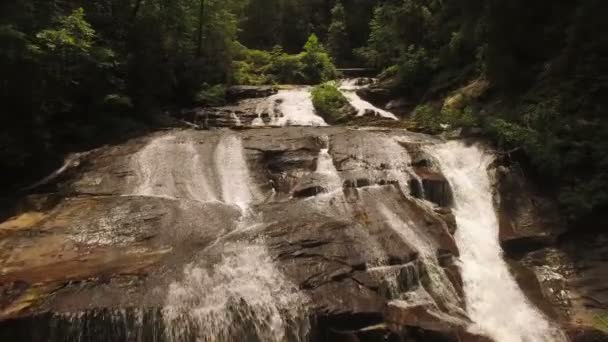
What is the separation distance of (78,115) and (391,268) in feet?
36.0

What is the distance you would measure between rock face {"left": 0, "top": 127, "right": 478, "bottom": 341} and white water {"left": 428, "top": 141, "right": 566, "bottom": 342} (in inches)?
17.5

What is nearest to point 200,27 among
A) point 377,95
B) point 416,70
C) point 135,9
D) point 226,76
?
point 226,76

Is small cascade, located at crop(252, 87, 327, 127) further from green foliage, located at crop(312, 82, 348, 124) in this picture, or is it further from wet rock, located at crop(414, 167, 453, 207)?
wet rock, located at crop(414, 167, 453, 207)

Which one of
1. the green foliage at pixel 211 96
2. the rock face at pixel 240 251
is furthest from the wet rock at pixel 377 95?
the rock face at pixel 240 251

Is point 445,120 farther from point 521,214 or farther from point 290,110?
point 290,110

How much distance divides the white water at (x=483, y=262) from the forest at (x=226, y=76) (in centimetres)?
117

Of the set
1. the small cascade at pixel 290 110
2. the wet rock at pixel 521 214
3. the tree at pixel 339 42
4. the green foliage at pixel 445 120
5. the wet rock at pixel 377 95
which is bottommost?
the wet rock at pixel 521 214

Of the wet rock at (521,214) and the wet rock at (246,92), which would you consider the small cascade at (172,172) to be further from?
the wet rock at (246,92)

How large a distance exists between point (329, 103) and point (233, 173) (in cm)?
827

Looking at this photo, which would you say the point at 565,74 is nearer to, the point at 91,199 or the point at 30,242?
the point at 91,199

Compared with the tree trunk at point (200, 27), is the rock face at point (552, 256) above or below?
below

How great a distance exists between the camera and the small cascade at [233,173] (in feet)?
35.7

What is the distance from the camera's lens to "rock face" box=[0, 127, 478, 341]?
21.9 ft

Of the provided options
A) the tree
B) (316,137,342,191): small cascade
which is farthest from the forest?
the tree
